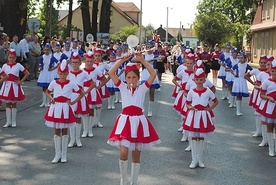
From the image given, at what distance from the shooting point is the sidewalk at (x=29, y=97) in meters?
14.7

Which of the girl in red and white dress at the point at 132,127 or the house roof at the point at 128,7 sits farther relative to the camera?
the house roof at the point at 128,7

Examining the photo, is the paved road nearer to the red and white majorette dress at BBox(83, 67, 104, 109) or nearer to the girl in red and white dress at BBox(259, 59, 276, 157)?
the girl in red and white dress at BBox(259, 59, 276, 157)

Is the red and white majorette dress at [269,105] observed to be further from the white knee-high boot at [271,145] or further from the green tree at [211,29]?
the green tree at [211,29]

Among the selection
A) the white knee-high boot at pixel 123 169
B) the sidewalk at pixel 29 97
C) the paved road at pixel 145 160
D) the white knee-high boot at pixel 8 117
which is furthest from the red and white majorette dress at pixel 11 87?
the white knee-high boot at pixel 123 169

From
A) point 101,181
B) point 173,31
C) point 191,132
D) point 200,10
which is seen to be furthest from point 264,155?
point 173,31

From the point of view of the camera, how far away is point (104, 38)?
109 feet

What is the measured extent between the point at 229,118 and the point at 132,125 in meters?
7.58

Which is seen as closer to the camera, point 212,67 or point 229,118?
point 229,118

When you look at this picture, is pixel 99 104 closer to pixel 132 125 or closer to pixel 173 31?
pixel 132 125

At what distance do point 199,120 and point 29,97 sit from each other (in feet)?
34.1

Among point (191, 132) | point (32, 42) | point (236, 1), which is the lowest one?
point (191, 132)

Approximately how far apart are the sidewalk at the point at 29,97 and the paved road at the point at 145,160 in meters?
2.15

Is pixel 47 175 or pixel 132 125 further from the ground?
pixel 132 125

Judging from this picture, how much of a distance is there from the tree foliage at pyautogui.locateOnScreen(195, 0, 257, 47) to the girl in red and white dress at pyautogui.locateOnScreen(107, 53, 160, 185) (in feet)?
157
